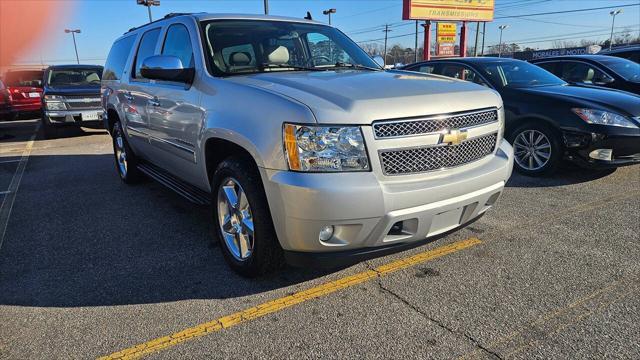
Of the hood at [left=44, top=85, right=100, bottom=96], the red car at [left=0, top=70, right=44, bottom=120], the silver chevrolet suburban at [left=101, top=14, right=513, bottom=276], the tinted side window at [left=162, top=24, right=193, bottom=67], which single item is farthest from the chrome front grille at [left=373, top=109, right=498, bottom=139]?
the red car at [left=0, top=70, right=44, bottom=120]

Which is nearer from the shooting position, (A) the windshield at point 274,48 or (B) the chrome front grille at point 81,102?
(A) the windshield at point 274,48

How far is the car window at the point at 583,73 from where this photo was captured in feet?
25.9

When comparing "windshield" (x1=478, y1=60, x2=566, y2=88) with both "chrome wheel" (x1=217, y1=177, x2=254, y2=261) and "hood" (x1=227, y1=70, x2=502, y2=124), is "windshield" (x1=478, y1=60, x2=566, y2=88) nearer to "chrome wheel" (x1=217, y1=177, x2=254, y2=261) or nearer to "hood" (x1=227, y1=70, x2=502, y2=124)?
"hood" (x1=227, y1=70, x2=502, y2=124)

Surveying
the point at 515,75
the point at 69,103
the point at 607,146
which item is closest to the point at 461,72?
the point at 515,75

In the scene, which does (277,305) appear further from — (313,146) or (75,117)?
(75,117)

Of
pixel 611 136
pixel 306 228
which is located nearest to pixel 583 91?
pixel 611 136

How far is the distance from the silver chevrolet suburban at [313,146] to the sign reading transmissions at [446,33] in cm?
3032

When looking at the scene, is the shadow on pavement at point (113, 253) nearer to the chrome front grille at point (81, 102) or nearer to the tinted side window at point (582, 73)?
the chrome front grille at point (81, 102)

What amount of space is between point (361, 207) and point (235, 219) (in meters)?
1.13

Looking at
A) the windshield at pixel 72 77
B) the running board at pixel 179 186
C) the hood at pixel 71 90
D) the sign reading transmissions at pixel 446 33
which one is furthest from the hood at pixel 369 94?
the sign reading transmissions at pixel 446 33

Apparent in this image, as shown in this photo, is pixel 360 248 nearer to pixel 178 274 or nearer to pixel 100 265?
pixel 178 274

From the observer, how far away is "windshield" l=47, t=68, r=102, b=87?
11781mm

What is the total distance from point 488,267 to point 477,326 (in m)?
0.83

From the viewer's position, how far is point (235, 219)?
127 inches
